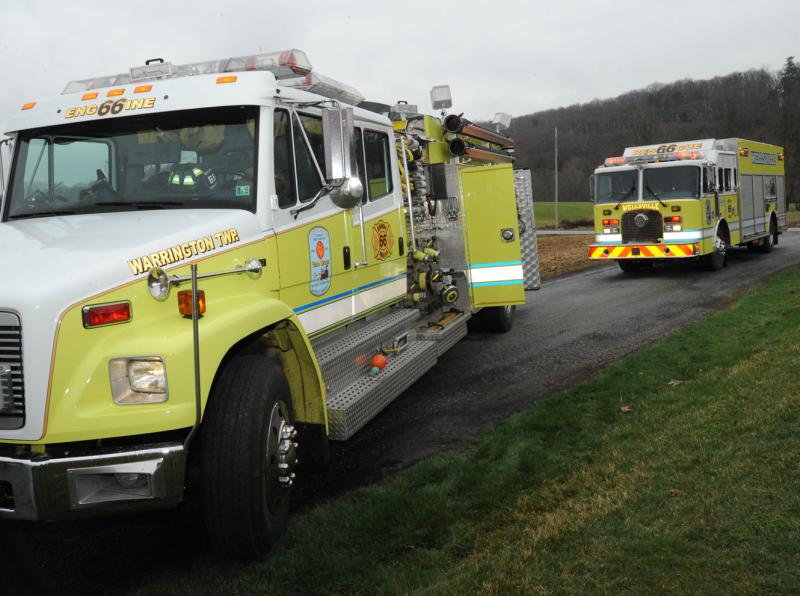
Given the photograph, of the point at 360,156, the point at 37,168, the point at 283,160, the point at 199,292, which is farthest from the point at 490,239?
the point at 199,292

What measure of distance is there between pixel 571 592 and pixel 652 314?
829 cm

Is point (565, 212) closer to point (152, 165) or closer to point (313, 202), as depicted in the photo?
point (313, 202)

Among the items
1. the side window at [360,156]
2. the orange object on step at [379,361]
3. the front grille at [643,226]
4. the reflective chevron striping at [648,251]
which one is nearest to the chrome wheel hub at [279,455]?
the orange object on step at [379,361]

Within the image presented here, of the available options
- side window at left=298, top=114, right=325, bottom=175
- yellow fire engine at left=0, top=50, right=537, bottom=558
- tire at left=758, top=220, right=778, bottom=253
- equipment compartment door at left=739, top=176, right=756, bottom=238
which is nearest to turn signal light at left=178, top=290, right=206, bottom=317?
yellow fire engine at left=0, top=50, right=537, bottom=558

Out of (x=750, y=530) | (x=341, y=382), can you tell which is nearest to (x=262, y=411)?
(x=341, y=382)

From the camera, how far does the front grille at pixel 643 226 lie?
15992 mm

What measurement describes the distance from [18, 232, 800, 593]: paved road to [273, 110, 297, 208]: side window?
6.22 feet

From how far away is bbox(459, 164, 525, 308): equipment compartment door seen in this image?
27.8 ft

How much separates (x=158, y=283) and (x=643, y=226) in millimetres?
14086

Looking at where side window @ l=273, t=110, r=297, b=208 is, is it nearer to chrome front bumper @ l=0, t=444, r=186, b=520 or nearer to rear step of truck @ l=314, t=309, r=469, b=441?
rear step of truck @ l=314, t=309, r=469, b=441

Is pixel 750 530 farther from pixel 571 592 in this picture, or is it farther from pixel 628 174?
pixel 628 174

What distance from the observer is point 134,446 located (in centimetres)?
333

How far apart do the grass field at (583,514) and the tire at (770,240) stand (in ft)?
53.0

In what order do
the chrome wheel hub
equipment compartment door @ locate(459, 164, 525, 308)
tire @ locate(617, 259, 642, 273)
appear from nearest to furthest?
the chrome wheel hub < equipment compartment door @ locate(459, 164, 525, 308) < tire @ locate(617, 259, 642, 273)
